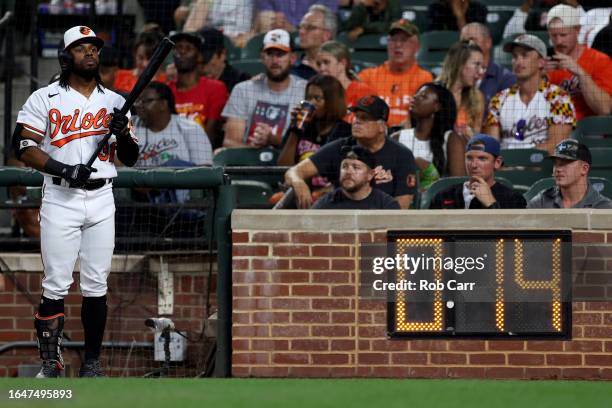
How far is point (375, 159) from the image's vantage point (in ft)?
27.5

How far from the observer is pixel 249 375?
23.4 ft

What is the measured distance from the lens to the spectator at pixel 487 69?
10.3 m

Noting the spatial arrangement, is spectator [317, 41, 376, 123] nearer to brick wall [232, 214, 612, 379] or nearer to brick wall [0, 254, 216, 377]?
brick wall [0, 254, 216, 377]

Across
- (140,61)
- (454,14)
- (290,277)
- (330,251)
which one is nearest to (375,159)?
(330,251)

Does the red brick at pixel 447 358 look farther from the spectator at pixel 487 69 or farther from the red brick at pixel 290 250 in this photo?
the spectator at pixel 487 69

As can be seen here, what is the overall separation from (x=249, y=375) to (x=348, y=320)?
647mm

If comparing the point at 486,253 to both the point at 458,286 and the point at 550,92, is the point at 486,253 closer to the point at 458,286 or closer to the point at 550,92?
the point at 458,286

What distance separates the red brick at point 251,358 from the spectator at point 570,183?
2122mm

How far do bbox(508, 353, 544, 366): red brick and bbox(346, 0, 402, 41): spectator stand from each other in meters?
5.37

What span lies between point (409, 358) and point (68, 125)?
230 centimetres

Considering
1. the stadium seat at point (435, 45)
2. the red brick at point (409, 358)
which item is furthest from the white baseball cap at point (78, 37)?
the stadium seat at point (435, 45)

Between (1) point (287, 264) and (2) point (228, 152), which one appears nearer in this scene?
(1) point (287, 264)

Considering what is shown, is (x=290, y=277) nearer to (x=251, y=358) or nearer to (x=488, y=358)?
(x=251, y=358)

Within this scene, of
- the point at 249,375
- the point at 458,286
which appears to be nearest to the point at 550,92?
the point at 458,286
